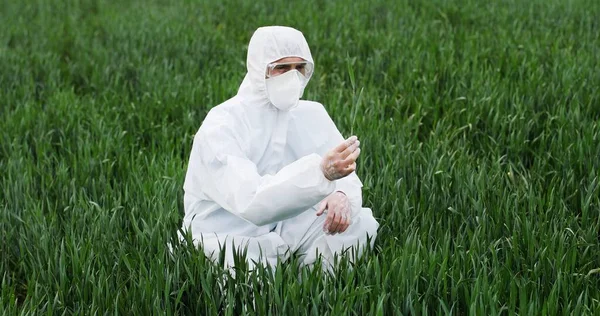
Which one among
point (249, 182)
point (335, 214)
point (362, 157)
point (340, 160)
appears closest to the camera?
point (340, 160)

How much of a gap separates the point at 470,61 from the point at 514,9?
7.32 feet

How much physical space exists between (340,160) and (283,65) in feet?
1.39

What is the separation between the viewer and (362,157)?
12.4ft

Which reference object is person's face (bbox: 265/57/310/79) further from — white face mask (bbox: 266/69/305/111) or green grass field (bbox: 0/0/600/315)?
green grass field (bbox: 0/0/600/315)

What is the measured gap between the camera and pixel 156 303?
242cm

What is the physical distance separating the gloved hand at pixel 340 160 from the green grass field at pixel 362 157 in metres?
0.20

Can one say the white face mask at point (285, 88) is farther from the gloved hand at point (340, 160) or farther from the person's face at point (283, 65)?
the gloved hand at point (340, 160)

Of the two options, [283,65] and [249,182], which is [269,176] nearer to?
[249,182]

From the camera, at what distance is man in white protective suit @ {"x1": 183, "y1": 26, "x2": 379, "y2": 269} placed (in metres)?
2.42

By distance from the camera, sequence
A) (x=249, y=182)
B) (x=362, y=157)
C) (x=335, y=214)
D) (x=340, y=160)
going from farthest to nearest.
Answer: (x=362, y=157) < (x=335, y=214) < (x=249, y=182) < (x=340, y=160)

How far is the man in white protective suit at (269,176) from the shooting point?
7.95ft

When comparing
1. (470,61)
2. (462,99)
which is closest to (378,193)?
(462,99)

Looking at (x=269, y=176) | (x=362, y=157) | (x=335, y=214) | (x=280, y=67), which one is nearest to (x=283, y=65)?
(x=280, y=67)

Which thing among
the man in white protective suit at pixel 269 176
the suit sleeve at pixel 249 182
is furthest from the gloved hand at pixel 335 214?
the suit sleeve at pixel 249 182
